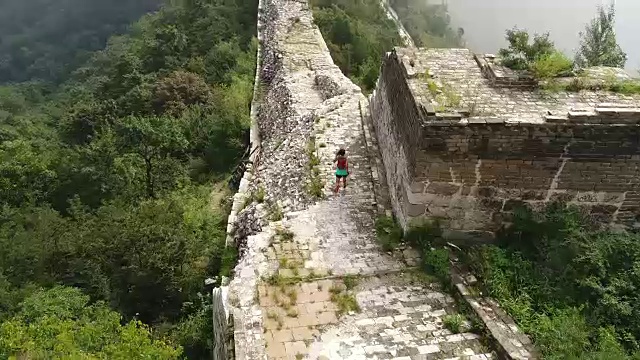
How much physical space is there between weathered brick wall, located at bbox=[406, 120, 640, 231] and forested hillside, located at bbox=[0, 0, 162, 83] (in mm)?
54878

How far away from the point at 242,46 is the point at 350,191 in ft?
49.3

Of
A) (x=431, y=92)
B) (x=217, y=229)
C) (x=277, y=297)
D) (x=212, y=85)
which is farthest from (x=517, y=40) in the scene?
(x=212, y=85)

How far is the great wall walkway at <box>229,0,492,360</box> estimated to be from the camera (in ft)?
22.5

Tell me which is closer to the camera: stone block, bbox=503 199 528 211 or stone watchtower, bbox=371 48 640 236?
stone watchtower, bbox=371 48 640 236

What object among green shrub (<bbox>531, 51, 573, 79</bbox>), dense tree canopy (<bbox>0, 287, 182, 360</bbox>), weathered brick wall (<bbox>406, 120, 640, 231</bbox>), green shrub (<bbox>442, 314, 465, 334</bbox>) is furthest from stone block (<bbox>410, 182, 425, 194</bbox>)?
dense tree canopy (<bbox>0, 287, 182, 360</bbox>)

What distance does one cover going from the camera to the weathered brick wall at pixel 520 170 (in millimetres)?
7484

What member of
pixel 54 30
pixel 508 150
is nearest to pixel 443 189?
pixel 508 150

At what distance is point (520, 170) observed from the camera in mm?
7770

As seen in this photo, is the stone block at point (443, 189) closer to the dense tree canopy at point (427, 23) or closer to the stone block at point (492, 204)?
the stone block at point (492, 204)

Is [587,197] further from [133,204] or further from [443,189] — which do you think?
[133,204]

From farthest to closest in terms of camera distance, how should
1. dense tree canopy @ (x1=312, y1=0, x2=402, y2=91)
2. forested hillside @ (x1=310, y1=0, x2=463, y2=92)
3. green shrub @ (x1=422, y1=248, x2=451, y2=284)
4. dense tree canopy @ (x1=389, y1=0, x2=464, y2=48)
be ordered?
dense tree canopy @ (x1=389, y1=0, x2=464, y2=48) < forested hillside @ (x1=310, y1=0, x2=463, y2=92) < dense tree canopy @ (x1=312, y1=0, x2=402, y2=91) < green shrub @ (x1=422, y1=248, x2=451, y2=284)

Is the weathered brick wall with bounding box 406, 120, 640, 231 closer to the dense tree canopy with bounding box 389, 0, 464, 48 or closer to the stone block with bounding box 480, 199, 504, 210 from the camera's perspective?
the stone block with bounding box 480, 199, 504, 210

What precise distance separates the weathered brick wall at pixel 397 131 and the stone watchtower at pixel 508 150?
0.04 m

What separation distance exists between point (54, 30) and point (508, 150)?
77.2m
